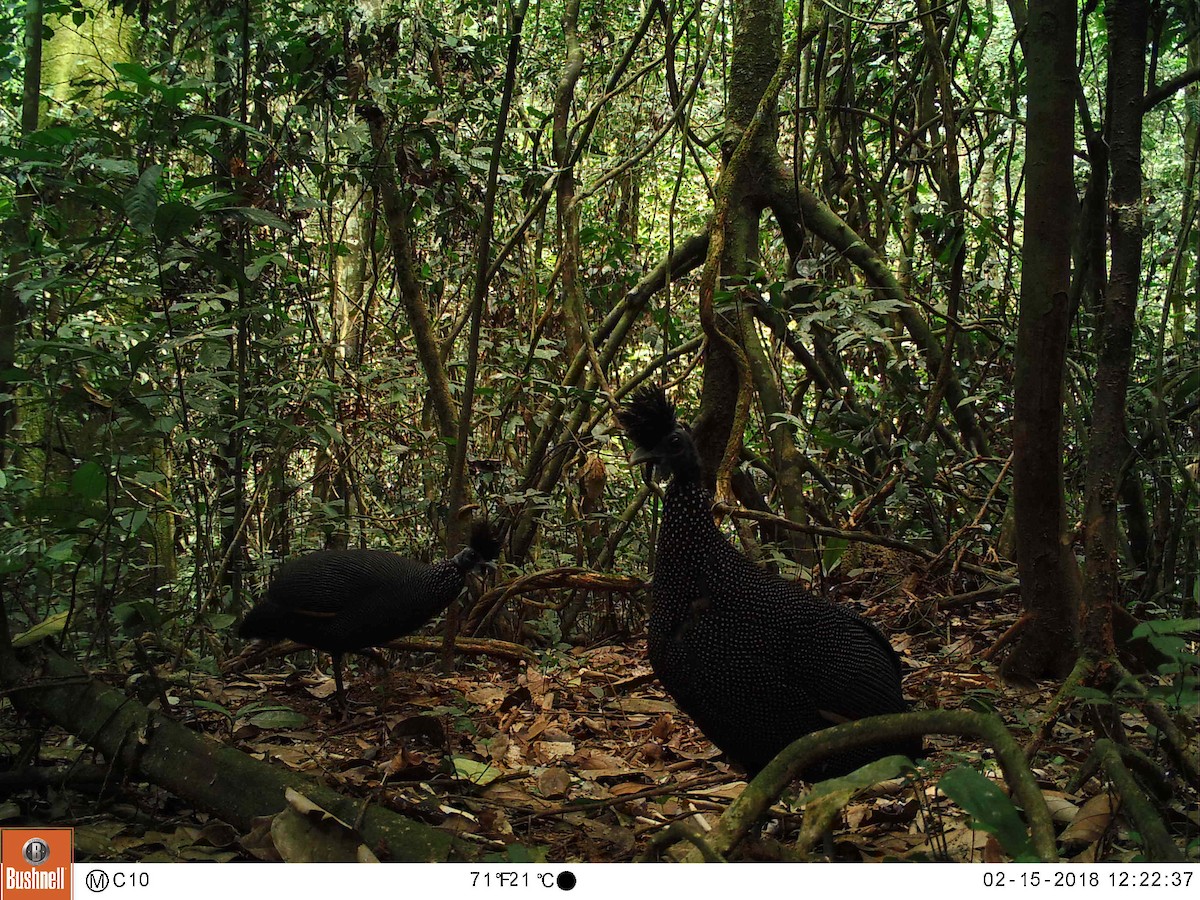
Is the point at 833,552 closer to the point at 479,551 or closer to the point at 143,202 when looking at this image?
the point at 479,551

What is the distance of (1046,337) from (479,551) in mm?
2603

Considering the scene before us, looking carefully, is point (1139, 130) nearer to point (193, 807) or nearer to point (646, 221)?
point (193, 807)

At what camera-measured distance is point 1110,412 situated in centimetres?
→ 280

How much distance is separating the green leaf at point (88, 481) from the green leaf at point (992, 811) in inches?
99.6

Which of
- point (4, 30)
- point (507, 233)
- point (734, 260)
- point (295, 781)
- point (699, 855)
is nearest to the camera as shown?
point (699, 855)

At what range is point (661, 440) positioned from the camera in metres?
3.02

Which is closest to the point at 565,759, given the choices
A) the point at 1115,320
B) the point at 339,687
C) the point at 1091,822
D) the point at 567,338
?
the point at 339,687

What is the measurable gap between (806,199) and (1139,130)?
1940 mm

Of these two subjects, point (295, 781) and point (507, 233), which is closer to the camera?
point (295, 781)

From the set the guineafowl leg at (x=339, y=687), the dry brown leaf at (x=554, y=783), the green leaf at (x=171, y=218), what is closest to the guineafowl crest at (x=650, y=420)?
the dry brown leaf at (x=554, y=783)

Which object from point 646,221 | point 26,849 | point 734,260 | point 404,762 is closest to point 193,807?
point 404,762

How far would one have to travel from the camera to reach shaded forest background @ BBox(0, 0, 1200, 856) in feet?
10.1
